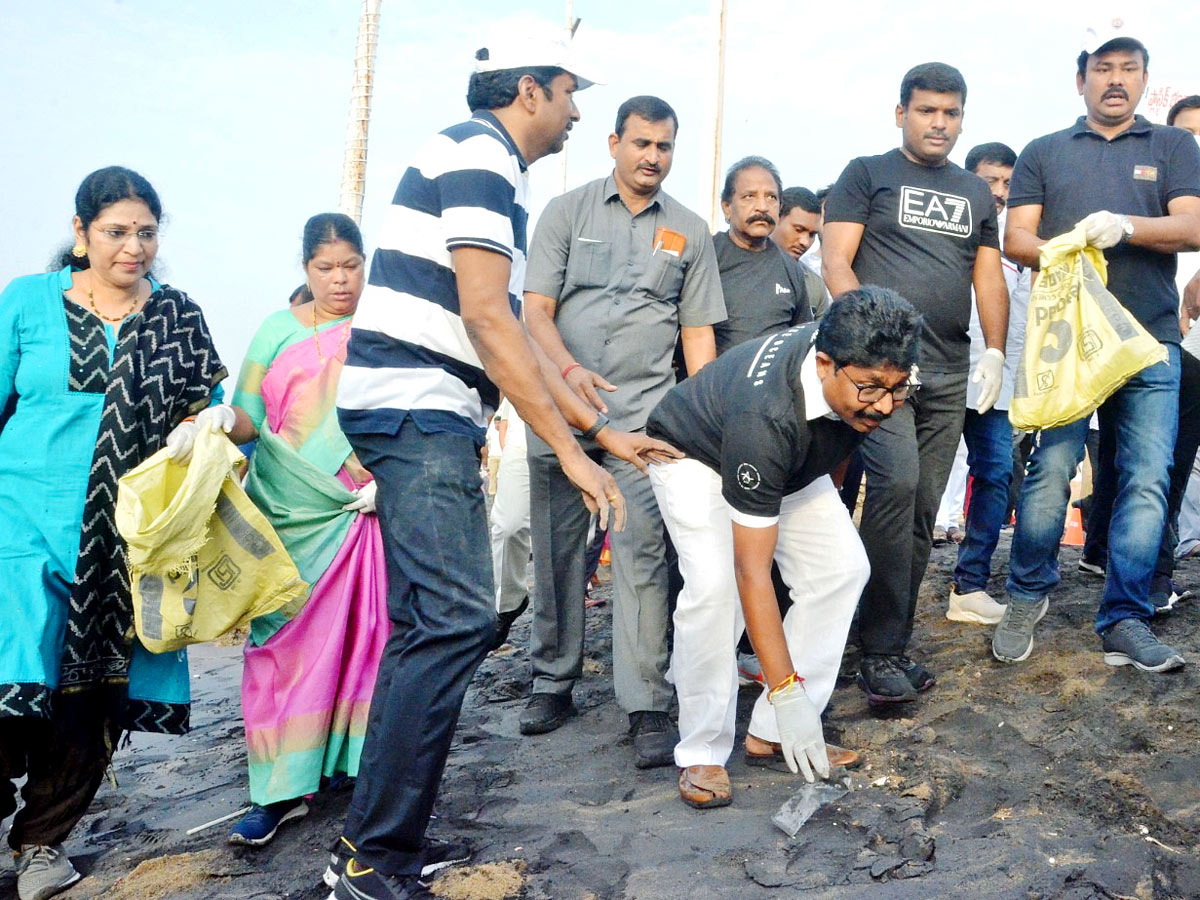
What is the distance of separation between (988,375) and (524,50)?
84.4 inches

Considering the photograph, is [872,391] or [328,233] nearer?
[872,391]

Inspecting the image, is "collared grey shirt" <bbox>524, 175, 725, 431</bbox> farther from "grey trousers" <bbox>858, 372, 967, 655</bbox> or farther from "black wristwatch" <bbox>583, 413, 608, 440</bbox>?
"grey trousers" <bbox>858, 372, 967, 655</bbox>

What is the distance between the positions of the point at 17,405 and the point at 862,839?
2585 mm

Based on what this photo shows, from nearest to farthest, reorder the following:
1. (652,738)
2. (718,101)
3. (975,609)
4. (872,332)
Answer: (872,332)
(652,738)
(975,609)
(718,101)

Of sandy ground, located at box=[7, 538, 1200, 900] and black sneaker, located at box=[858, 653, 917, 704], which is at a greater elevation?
black sneaker, located at box=[858, 653, 917, 704]

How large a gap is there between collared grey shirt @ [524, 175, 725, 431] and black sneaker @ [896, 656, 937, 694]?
48.7 inches

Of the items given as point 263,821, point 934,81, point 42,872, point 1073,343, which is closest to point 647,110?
point 934,81

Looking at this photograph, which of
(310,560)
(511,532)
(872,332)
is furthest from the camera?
(511,532)

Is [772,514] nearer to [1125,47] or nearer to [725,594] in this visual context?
[725,594]

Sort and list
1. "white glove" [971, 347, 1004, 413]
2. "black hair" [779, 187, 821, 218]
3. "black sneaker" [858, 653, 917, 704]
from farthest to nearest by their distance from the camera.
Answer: "black hair" [779, 187, 821, 218] → "white glove" [971, 347, 1004, 413] → "black sneaker" [858, 653, 917, 704]

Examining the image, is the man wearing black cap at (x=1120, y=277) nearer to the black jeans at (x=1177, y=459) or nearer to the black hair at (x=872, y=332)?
the black jeans at (x=1177, y=459)

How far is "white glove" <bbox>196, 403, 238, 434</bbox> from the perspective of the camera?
3.03 meters

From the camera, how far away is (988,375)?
3.84 metres

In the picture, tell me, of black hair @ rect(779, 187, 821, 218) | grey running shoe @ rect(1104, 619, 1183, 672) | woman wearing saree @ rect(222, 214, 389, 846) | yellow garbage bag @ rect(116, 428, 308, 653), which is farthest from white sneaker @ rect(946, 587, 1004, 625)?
yellow garbage bag @ rect(116, 428, 308, 653)
